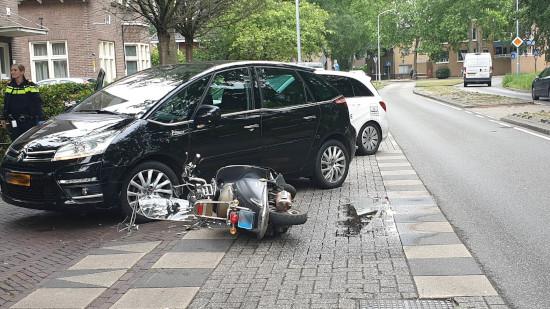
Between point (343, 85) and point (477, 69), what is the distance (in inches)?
1391

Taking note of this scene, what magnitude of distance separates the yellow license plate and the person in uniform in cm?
327

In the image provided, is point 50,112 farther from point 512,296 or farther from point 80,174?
point 512,296

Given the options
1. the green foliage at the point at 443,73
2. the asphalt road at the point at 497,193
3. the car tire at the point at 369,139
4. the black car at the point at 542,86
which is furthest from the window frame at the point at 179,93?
the green foliage at the point at 443,73

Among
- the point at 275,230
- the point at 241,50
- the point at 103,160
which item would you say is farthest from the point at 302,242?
the point at 241,50

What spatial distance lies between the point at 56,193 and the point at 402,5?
74.0m

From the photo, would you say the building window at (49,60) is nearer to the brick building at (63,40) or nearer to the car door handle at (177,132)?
the brick building at (63,40)

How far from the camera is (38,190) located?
6750 mm

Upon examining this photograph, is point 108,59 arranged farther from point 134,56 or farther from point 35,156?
point 35,156

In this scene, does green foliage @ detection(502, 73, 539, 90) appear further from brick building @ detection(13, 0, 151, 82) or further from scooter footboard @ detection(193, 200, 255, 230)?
scooter footboard @ detection(193, 200, 255, 230)

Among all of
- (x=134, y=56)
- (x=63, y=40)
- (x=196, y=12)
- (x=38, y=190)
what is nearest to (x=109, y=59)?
(x=63, y=40)

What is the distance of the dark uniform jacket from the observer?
10.0 m

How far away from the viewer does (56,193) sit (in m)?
6.69

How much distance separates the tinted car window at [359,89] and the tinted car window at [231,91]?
17.4 ft

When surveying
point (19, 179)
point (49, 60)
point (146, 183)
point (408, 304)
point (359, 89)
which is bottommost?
point (408, 304)
